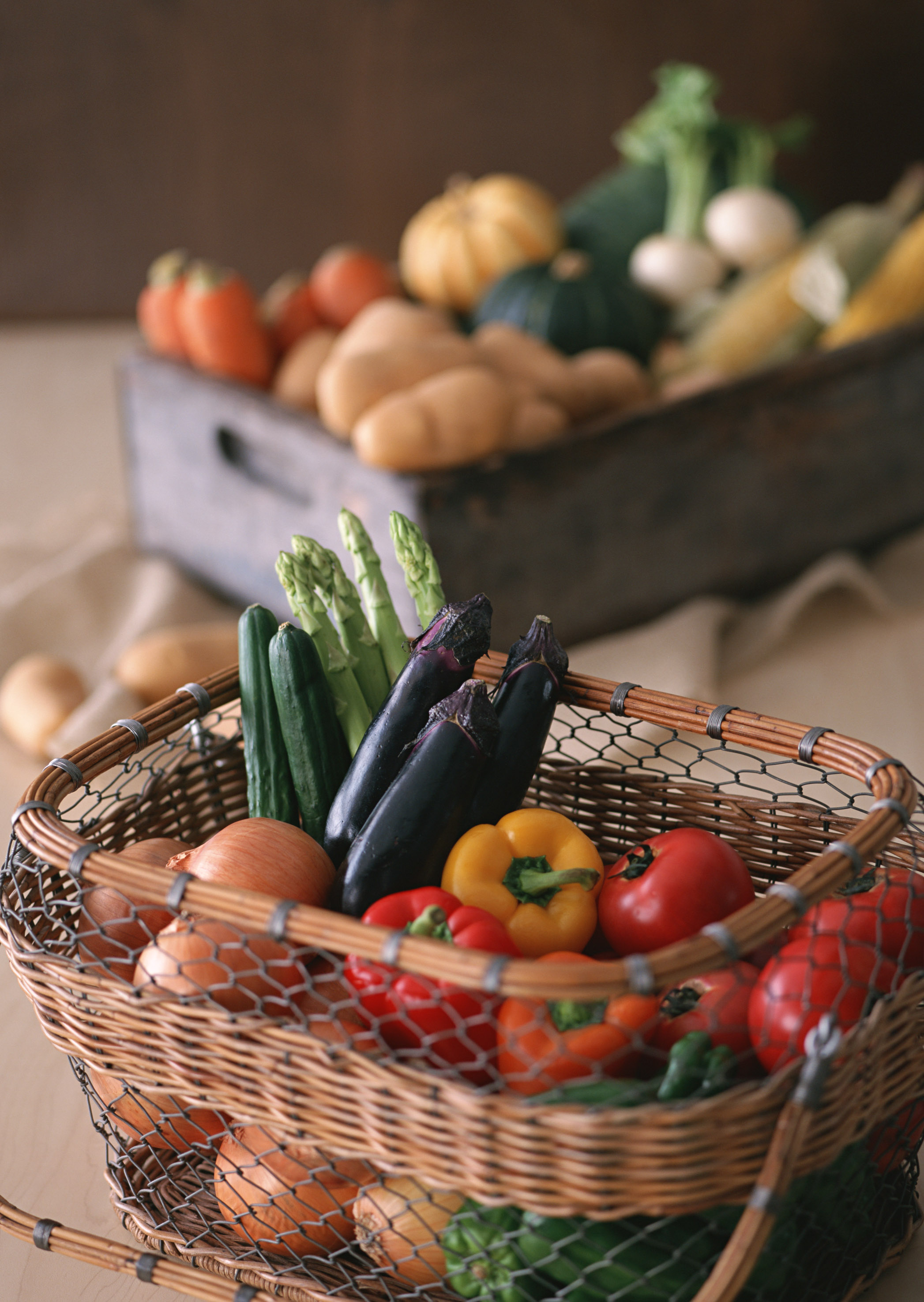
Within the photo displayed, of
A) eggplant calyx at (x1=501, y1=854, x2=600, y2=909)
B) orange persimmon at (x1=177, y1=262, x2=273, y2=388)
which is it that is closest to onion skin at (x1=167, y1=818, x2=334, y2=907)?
eggplant calyx at (x1=501, y1=854, x2=600, y2=909)

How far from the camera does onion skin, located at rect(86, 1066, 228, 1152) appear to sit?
0.68 metres

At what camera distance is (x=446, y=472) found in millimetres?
1339

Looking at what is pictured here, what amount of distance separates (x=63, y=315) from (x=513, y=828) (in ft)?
8.10

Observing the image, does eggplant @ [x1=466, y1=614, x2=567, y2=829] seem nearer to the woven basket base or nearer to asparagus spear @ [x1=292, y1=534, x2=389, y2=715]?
asparagus spear @ [x1=292, y1=534, x2=389, y2=715]

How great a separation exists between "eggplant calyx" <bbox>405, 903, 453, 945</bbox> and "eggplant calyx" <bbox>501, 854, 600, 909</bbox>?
9 cm

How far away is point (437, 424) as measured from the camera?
1.32m

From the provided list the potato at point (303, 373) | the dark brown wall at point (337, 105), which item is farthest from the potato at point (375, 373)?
→ the dark brown wall at point (337, 105)

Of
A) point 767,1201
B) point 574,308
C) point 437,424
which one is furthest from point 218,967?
point 574,308

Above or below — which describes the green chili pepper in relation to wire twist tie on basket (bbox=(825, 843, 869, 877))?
below

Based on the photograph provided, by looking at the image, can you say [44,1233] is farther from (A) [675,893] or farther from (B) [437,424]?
(B) [437,424]

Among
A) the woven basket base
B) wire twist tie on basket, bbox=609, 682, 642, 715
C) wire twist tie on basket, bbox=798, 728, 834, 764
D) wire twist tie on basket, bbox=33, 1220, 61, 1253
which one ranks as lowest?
wire twist tie on basket, bbox=33, 1220, 61, 1253

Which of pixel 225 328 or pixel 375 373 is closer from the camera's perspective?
pixel 375 373

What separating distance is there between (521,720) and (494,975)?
10.2 inches

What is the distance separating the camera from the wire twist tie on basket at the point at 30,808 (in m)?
0.66
